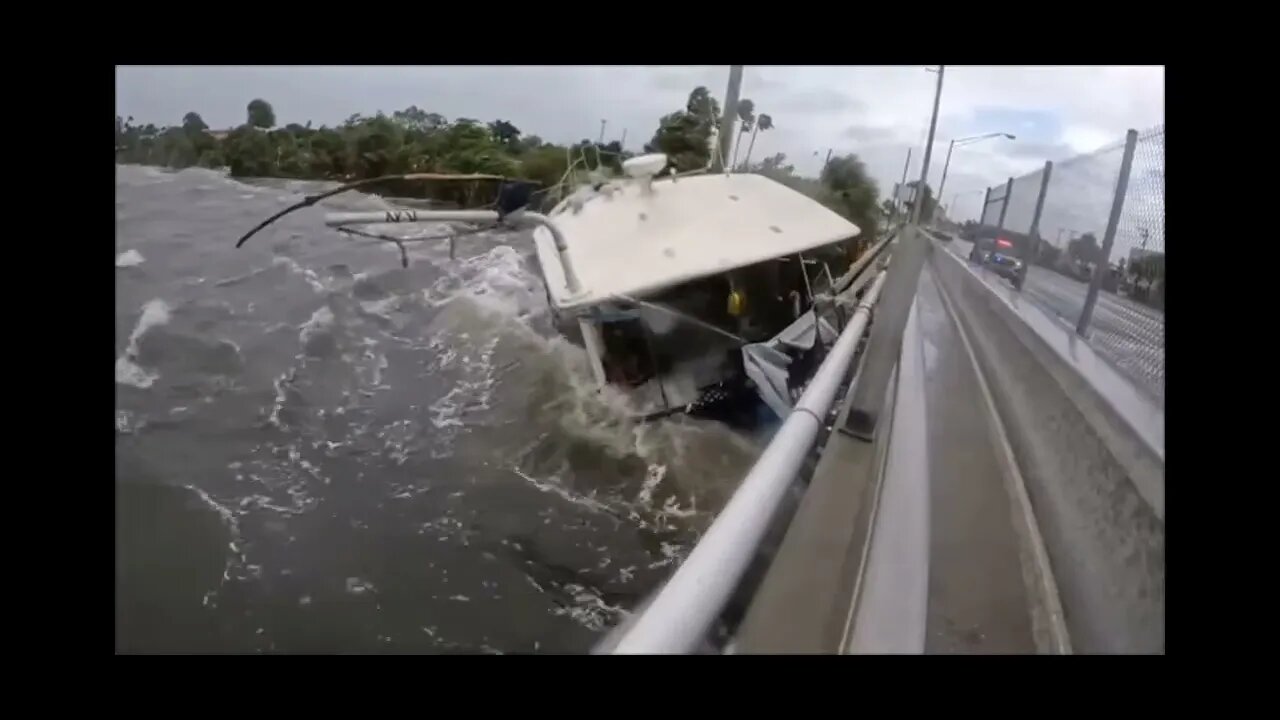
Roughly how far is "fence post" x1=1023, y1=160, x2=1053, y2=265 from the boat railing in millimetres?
3169

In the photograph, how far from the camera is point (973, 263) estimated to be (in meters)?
9.12

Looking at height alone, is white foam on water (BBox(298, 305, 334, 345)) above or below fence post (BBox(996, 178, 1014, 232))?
below

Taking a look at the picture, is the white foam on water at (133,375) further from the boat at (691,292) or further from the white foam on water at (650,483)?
the white foam on water at (650,483)

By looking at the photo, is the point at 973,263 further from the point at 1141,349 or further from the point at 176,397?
the point at 176,397

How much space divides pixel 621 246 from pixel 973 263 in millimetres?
6091

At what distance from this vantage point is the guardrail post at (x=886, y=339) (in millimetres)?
2213

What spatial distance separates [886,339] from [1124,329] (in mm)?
794

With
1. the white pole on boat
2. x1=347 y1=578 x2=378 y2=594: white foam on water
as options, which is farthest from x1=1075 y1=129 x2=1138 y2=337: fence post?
x1=347 y1=578 x2=378 y2=594: white foam on water

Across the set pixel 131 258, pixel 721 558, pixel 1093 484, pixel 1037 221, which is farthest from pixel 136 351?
pixel 1037 221

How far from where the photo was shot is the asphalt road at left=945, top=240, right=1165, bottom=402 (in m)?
1.91

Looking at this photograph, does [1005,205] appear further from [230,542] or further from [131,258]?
[131,258]

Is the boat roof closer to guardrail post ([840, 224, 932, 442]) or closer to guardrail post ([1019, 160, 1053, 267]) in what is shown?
guardrail post ([1019, 160, 1053, 267])

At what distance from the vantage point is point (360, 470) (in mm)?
4133
